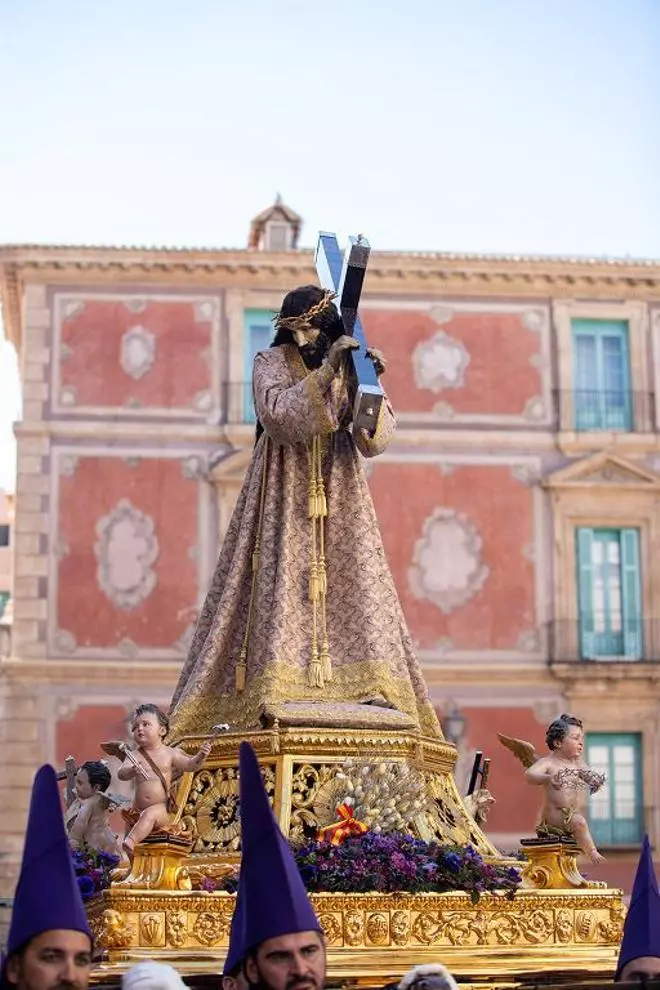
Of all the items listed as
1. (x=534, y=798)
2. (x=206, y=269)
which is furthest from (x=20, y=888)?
(x=206, y=269)

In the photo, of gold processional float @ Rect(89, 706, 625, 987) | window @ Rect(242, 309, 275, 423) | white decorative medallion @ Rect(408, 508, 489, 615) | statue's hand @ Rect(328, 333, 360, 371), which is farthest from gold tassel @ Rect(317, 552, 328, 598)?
window @ Rect(242, 309, 275, 423)

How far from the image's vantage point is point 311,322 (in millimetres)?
10492

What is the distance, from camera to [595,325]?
35281 millimetres

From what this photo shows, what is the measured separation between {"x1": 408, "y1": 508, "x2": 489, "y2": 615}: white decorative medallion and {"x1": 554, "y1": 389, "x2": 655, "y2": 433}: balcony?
2.71m

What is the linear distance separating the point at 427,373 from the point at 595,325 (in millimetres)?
3115

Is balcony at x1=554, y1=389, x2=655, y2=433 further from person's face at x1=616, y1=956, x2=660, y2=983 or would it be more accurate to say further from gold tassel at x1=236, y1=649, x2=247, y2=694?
person's face at x1=616, y1=956, x2=660, y2=983

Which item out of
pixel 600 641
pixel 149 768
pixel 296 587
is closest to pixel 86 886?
pixel 149 768

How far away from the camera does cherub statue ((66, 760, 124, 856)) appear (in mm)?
9695

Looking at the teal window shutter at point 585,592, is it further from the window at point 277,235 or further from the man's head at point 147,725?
the man's head at point 147,725

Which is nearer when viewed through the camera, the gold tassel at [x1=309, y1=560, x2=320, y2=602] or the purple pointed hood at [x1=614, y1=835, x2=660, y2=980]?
the purple pointed hood at [x1=614, y1=835, x2=660, y2=980]

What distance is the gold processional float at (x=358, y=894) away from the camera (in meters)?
8.24

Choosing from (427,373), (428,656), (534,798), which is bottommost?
(534,798)

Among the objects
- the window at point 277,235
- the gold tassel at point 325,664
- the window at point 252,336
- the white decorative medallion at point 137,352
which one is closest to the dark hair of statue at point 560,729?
the gold tassel at point 325,664

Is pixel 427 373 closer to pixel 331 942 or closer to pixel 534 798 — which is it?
pixel 534 798
